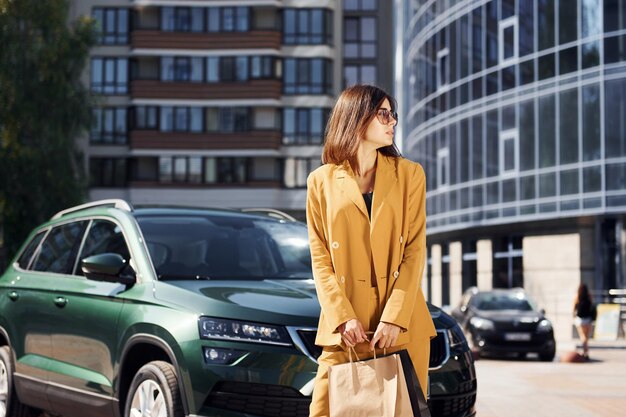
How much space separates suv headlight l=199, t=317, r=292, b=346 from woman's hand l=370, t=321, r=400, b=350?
1532mm

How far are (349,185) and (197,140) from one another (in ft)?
196

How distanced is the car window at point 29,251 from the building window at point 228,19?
5521 centimetres

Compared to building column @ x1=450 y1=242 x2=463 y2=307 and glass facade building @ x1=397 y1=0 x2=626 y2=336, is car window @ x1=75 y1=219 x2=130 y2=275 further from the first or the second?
building column @ x1=450 y1=242 x2=463 y2=307

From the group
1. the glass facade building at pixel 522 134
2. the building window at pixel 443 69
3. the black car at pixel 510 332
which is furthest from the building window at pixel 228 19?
the black car at pixel 510 332

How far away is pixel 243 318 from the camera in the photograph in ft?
20.3

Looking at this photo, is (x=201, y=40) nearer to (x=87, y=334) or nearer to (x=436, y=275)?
(x=436, y=275)

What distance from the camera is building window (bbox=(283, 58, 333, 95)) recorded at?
209 ft

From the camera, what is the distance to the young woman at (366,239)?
4.62 metres

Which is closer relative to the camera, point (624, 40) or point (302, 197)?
point (624, 40)

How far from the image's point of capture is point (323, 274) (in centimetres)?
474

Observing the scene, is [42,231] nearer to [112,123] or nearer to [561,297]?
[561,297]

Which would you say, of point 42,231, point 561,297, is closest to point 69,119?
point 561,297

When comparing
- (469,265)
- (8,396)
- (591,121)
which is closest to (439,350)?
(8,396)

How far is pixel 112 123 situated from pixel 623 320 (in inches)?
1537
